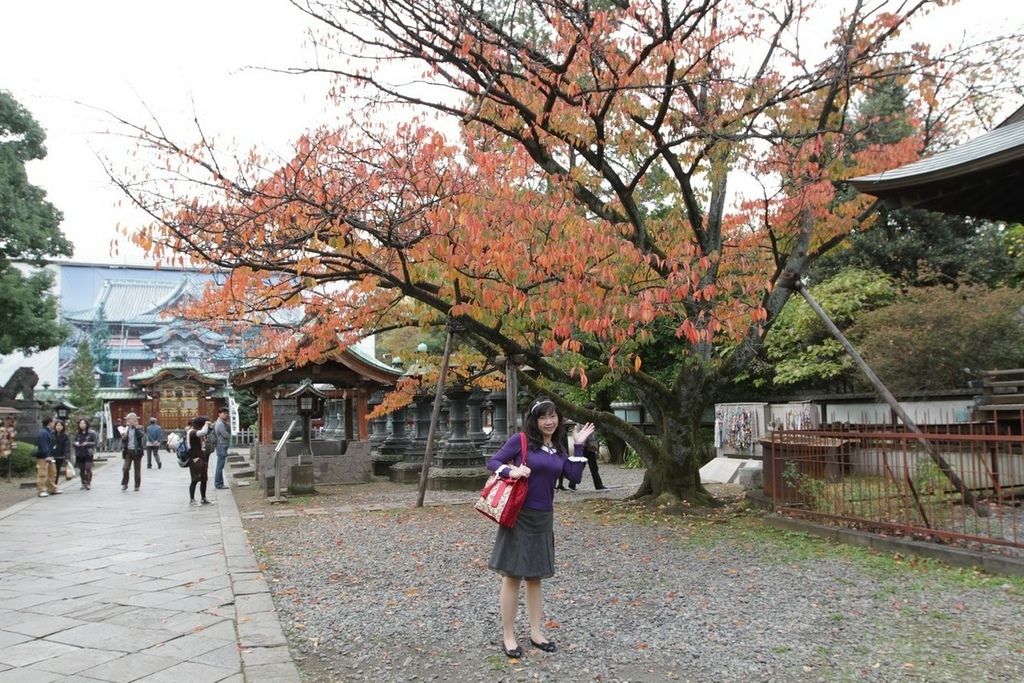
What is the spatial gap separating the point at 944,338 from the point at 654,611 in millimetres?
11522

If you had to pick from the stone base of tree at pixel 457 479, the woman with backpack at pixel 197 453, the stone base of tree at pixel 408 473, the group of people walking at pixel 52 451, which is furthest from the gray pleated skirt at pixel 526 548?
the stone base of tree at pixel 408 473

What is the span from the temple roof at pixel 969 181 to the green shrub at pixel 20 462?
20785 mm

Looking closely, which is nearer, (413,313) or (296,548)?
(296,548)

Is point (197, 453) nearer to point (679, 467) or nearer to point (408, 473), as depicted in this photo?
point (408, 473)

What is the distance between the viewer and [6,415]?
1942 cm

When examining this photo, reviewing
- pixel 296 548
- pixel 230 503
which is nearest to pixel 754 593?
pixel 296 548

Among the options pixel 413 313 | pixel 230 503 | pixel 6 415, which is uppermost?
pixel 413 313

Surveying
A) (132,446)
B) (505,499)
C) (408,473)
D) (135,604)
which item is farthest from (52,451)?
(505,499)

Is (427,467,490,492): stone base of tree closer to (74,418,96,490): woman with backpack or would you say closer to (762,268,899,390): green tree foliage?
(74,418,96,490): woman with backpack

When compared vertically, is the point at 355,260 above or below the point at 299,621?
above

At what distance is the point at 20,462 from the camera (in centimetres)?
1928

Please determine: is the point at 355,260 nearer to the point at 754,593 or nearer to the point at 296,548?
the point at 296,548

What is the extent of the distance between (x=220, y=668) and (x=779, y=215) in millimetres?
9073

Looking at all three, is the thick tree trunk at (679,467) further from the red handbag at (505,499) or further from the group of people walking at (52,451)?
the group of people walking at (52,451)
